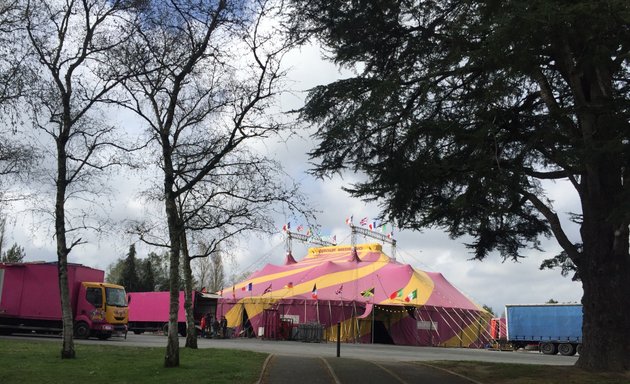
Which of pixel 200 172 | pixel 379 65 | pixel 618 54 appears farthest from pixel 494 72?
pixel 200 172

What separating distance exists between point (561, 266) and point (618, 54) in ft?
29.0

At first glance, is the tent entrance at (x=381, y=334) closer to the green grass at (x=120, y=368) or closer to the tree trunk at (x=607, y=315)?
the green grass at (x=120, y=368)

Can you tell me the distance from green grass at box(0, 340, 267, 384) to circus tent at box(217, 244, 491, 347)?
2277cm

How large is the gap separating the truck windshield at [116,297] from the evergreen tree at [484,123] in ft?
64.7

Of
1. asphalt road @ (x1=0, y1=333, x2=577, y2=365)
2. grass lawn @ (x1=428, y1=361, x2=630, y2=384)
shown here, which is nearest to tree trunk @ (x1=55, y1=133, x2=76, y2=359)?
asphalt road @ (x1=0, y1=333, x2=577, y2=365)

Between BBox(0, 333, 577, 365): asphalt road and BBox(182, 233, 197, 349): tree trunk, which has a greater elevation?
BBox(182, 233, 197, 349): tree trunk

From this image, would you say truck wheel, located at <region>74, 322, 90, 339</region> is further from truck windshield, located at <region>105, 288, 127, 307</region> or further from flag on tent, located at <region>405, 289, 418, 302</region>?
flag on tent, located at <region>405, 289, 418, 302</region>

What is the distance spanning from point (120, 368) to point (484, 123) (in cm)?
1010

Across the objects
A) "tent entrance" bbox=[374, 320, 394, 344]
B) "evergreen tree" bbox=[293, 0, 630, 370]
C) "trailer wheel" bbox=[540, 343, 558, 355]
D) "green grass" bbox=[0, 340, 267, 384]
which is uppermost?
"evergreen tree" bbox=[293, 0, 630, 370]

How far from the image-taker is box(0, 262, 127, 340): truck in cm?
2852

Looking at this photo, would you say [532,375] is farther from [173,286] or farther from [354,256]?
[354,256]

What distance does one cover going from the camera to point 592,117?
11750mm

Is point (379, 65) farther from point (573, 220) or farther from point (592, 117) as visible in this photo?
point (573, 220)

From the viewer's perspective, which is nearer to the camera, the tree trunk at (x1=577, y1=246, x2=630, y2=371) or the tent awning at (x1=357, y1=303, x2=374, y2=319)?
the tree trunk at (x1=577, y1=246, x2=630, y2=371)
